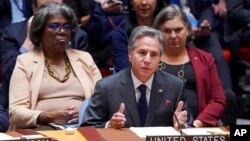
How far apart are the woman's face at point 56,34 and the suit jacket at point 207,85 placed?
33.1 inches

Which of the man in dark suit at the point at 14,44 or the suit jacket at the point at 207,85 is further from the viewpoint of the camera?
the man in dark suit at the point at 14,44

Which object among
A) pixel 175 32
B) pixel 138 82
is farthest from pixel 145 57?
pixel 175 32

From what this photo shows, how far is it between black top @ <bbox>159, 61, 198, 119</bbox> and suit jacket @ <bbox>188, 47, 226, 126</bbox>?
0.09 feet

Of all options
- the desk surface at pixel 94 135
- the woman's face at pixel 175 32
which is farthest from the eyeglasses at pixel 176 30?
the desk surface at pixel 94 135

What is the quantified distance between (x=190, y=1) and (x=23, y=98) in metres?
2.16

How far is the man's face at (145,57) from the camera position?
4039 mm

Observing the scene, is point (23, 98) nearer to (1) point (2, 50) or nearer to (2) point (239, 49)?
(1) point (2, 50)

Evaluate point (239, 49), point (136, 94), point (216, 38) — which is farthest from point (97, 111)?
point (239, 49)

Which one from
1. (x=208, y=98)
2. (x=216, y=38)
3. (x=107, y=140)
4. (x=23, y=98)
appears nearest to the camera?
(x=107, y=140)

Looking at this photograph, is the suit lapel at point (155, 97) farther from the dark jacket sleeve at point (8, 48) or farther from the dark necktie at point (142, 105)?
the dark jacket sleeve at point (8, 48)

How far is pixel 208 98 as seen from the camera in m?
4.73

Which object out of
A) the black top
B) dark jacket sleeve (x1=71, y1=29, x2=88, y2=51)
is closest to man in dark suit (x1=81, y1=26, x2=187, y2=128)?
the black top

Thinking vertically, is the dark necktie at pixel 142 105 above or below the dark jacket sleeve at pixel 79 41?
below

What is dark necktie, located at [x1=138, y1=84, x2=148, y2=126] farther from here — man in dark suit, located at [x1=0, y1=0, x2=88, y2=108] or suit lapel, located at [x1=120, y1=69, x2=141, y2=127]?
man in dark suit, located at [x1=0, y1=0, x2=88, y2=108]
